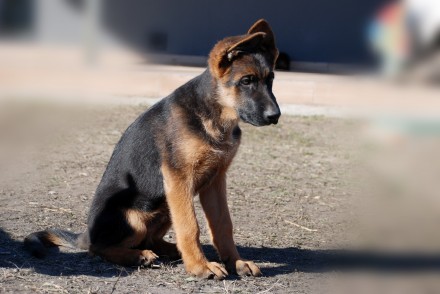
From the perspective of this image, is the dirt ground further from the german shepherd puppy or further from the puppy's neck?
the puppy's neck

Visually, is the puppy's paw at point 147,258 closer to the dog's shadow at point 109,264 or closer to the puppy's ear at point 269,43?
the dog's shadow at point 109,264

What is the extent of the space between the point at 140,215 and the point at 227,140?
2.63 ft

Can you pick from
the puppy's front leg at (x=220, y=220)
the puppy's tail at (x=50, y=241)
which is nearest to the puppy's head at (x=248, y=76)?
the puppy's front leg at (x=220, y=220)

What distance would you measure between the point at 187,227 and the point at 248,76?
1.09 meters

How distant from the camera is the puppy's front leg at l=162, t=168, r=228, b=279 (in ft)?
16.8

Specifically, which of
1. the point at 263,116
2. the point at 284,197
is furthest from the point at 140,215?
the point at 284,197

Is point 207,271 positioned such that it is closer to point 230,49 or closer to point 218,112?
point 218,112

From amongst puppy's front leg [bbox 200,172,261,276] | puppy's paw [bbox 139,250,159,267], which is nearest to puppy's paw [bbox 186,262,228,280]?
puppy's front leg [bbox 200,172,261,276]

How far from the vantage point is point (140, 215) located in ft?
17.5

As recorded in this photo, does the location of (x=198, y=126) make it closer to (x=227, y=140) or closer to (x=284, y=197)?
(x=227, y=140)

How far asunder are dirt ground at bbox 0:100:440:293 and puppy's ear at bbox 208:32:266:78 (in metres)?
1.37

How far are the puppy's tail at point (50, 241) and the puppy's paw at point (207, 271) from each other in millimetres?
867

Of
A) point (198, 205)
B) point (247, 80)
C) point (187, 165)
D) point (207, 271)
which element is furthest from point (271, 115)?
A: point (198, 205)

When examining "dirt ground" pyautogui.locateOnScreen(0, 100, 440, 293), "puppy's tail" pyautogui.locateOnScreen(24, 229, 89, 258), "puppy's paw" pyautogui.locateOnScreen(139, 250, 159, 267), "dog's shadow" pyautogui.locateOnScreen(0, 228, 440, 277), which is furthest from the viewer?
"puppy's tail" pyautogui.locateOnScreen(24, 229, 89, 258)
